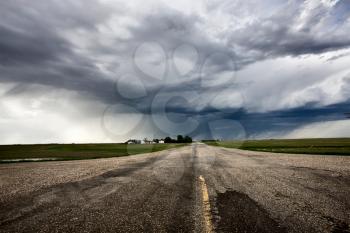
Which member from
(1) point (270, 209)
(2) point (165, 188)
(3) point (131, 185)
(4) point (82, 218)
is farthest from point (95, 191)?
(1) point (270, 209)

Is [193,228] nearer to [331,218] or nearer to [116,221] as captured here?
[116,221]

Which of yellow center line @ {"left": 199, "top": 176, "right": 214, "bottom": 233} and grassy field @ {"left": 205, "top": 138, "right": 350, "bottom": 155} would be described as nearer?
yellow center line @ {"left": 199, "top": 176, "right": 214, "bottom": 233}


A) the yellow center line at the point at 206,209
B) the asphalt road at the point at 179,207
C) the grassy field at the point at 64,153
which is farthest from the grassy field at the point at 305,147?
the yellow center line at the point at 206,209

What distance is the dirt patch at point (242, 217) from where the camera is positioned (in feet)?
15.2

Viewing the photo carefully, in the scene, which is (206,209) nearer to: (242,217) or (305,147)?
(242,217)

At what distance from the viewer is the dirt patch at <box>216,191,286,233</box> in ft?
15.2

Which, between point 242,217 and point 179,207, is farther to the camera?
point 179,207

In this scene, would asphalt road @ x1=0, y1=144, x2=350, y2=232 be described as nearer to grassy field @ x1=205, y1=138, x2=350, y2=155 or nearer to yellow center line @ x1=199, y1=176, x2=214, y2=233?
yellow center line @ x1=199, y1=176, x2=214, y2=233

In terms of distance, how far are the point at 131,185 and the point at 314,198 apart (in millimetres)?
5307

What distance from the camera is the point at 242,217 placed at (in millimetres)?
5289

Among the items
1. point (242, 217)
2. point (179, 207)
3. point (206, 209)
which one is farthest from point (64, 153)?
point (242, 217)

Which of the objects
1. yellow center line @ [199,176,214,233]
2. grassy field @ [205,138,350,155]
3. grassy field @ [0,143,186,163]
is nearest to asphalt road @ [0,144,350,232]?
yellow center line @ [199,176,214,233]

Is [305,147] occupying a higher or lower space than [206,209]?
higher

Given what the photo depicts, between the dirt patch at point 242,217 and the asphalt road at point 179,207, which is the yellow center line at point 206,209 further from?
the dirt patch at point 242,217
